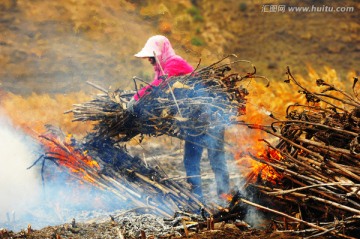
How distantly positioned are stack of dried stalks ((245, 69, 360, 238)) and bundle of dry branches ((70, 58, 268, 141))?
3.68 feet

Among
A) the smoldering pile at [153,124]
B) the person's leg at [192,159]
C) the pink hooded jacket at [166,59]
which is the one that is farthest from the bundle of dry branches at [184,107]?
the person's leg at [192,159]

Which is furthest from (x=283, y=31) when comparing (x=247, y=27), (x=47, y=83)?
(x=47, y=83)

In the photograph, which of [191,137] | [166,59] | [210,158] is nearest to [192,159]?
[210,158]

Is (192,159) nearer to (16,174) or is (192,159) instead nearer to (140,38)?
(16,174)

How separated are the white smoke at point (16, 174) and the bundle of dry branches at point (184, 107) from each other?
184 centimetres

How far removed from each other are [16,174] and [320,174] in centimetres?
522

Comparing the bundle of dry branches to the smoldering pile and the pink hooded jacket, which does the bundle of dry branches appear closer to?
the smoldering pile

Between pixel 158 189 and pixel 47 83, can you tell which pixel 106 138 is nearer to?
pixel 158 189

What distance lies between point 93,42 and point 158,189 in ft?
37.6

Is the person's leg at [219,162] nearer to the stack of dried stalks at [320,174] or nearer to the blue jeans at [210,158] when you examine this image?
the blue jeans at [210,158]

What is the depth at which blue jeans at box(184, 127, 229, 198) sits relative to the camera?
6.22m

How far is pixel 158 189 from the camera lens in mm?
5867

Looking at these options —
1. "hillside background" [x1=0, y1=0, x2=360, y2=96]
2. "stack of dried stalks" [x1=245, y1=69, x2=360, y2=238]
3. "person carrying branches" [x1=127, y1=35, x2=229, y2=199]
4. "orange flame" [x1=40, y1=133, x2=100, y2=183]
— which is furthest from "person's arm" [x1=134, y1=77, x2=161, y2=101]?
"hillside background" [x1=0, y1=0, x2=360, y2=96]

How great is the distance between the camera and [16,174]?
7883 millimetres
